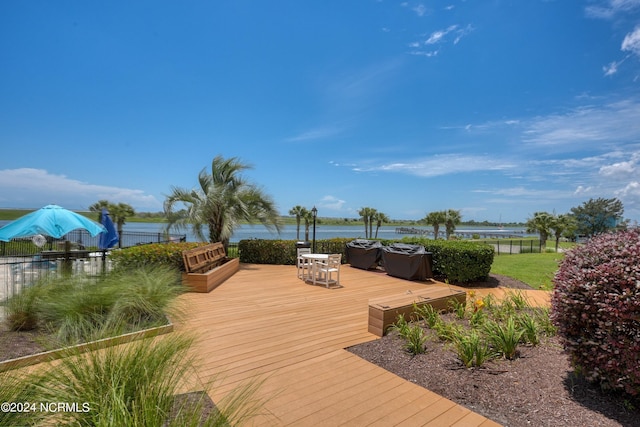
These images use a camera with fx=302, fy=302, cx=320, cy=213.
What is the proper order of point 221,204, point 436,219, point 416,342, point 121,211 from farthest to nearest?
point 436,219 < point 121,211 < point 221,204 < point 416,342

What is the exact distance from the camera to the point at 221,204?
10.2 metres

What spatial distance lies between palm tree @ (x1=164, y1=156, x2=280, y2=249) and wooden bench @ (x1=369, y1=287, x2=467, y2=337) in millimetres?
6955

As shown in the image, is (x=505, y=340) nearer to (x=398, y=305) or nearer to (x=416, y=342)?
(x=416, y=342)

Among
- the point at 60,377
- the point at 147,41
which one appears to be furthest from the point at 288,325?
Answer: the point at 147,41

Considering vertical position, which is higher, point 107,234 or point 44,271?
point 107,234

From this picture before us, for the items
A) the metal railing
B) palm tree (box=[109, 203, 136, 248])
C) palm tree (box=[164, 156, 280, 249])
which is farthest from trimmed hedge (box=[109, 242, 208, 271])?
palm tree (box=[109, 203, 136, 248])

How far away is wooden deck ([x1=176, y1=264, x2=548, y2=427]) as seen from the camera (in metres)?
2.28

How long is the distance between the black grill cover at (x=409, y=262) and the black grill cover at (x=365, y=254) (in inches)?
32.5

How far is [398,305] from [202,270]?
4.88 meters

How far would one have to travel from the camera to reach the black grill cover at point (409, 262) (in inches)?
327

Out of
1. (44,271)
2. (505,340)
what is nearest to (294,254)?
(44,271)

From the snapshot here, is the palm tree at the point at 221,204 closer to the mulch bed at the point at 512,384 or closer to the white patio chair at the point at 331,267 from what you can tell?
the white patio chair at the point at 331,267

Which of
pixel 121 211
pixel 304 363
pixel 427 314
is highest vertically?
pixel 121 211

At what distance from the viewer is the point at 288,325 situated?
4.39m
